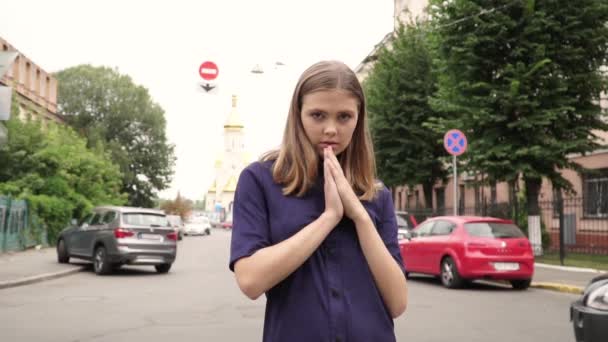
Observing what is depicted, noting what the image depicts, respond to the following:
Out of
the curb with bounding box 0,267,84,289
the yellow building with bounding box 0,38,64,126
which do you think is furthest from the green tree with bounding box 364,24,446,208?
the yellow building with bounding box 0,38,64,126

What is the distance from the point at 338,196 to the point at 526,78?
819 inches

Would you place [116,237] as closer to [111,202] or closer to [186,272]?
[186,272]

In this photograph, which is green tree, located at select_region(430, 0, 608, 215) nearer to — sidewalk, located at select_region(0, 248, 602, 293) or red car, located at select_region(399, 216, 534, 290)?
sidewalk, located at select_region(0, 248, 602, 293)

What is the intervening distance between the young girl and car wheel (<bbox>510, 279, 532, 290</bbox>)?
44.2 ft

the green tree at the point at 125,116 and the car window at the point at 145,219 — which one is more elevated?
the green tree at the point at 125,116

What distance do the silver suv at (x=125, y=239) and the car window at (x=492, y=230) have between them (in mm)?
8054

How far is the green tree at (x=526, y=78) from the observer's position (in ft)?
70.3

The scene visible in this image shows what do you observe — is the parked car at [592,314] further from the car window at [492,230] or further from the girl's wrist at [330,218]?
the car window at [492,230]

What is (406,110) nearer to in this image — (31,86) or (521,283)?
(521,283)

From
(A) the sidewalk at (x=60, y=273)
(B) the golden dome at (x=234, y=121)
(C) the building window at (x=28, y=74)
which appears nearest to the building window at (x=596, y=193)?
(A) the sidewalk at (x=60, y=273)

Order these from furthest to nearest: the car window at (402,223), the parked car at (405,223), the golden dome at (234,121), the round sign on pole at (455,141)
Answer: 1. the golden dome at (234,121)
2. the car window at (402,223)
3. the parked car at (405,223)
4. the round sign on pole at (455,141)

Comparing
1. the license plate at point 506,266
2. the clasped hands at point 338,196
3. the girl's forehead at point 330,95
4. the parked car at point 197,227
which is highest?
the girl's forehead at point 330,95

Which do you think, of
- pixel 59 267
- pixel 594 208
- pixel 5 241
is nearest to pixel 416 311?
pixel 59 267

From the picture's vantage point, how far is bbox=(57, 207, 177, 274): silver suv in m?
18.0
